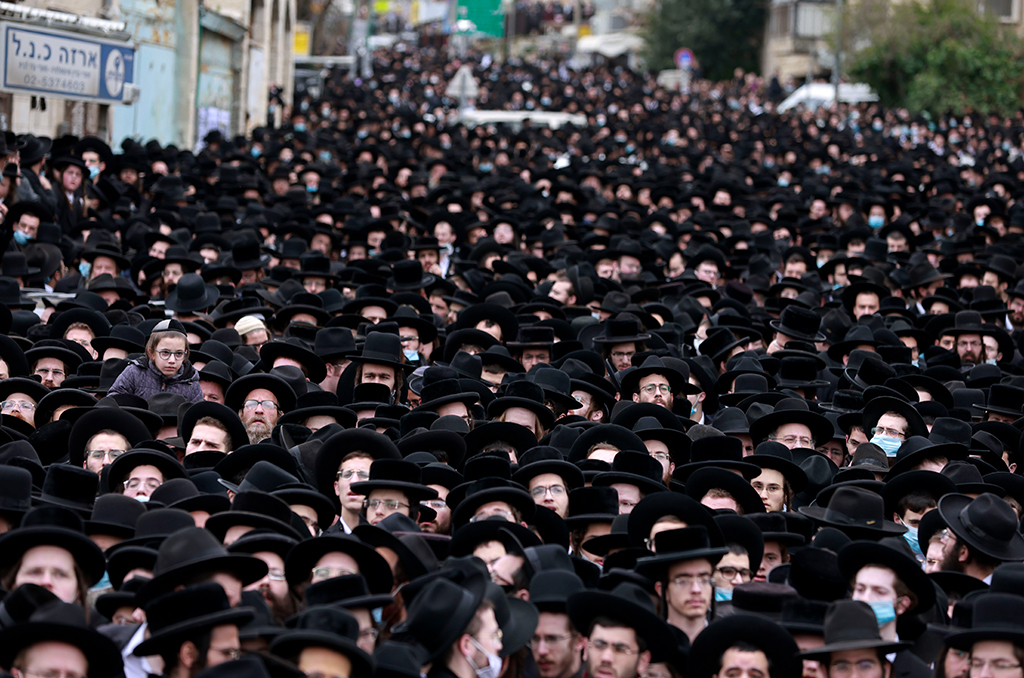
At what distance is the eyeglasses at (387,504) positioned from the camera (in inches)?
265

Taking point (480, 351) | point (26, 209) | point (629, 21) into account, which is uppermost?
point (629, 21)

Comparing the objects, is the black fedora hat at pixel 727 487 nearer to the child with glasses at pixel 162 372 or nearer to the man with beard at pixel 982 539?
the man with beard at pixel 982 539

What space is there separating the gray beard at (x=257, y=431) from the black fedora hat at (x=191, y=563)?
3137 mm

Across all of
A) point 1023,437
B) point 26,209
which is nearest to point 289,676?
point 1023,437

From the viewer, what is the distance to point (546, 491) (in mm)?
7195

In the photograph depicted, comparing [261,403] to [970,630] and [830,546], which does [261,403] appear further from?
[970,630]

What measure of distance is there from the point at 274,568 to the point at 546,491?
68.3 inches

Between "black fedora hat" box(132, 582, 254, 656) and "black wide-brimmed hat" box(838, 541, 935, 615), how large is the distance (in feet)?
8.75

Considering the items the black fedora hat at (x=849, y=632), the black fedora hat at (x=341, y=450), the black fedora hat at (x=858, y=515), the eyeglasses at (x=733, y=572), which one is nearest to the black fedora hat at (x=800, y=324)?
the black fedora hat at (x=858, y=515)

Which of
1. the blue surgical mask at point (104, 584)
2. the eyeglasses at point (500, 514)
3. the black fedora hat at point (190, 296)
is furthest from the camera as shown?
the black fedora hat at point (190, 296)

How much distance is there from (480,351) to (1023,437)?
13.1ft

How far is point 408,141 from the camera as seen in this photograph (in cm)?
2841

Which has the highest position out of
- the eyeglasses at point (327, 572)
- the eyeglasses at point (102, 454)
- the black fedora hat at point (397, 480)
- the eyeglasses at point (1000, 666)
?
the black fedora hat at point (397, 480)

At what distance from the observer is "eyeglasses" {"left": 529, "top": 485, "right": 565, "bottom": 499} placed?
23.6 ft
